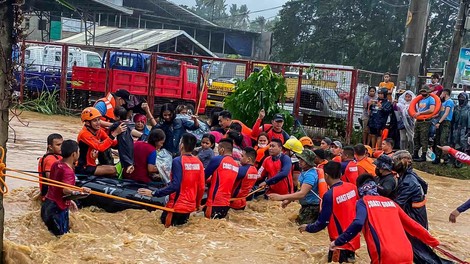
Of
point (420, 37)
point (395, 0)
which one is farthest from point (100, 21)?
point (420, 37)

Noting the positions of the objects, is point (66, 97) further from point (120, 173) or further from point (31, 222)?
point (31, 222)

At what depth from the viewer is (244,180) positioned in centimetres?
910

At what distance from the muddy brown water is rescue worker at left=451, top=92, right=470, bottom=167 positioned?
18.3 ft

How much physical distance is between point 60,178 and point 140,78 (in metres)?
13.5

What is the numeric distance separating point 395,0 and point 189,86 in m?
28.2

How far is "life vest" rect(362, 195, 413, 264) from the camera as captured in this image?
5691mm

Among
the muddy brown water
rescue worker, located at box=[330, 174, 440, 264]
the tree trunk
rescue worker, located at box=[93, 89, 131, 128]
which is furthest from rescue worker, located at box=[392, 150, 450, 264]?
rescue worker, located at box=[93, 89, 131, 128]

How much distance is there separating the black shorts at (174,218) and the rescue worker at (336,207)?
196cm

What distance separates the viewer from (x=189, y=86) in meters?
21.9

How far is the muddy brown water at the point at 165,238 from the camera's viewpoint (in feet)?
21.8

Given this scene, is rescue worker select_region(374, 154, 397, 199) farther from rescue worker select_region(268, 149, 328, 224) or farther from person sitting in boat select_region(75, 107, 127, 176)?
person sitting in boat select_region(75, 107, 127, 176)

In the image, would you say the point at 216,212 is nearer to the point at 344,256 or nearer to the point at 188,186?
the point at 188,186

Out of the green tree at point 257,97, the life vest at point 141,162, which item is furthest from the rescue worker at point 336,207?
the green tree at point 257,97

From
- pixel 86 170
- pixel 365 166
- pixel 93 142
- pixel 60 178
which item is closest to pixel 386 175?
pixel 365 166
